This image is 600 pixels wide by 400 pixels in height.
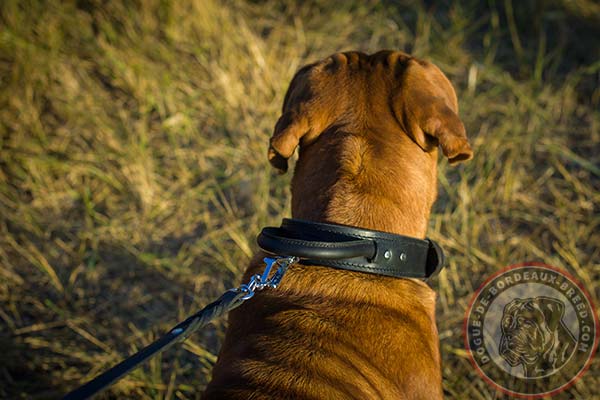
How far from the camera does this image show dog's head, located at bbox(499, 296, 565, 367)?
3070 millimetres

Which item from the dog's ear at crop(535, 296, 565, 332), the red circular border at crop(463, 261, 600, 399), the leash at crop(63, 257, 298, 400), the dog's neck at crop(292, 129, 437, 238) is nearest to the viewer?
the leash at crop(63, 257, 298, 400)

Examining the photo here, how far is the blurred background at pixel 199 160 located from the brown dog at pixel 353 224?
1.22 m

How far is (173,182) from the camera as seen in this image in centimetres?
426

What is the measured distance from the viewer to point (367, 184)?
→ 2168 mm

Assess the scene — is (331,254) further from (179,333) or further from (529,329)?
(529,329)

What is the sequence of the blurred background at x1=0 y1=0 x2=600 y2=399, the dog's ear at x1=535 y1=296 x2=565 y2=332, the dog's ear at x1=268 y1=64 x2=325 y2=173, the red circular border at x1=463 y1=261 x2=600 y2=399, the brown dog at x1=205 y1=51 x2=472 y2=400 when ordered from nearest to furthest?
1. the brown dog at x1=205 y1=51 x2=472 y2=400
2. the dog's ear at x1=268 y1=64 x2=325 y2=173
3. the red circular border at x1=463 y1=261 x2=600 y2=399
4. the dog's ear at x1=535 y1=296 x2=565 y2=332
5. the blurred background at x1=0 y1=0 x2=600 y2=399

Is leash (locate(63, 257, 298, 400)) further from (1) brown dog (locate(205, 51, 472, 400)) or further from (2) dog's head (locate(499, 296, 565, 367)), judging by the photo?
(2) dog's head (locate(499, 296, 565, 367))

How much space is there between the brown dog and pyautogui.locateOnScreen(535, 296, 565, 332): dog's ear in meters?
1.26

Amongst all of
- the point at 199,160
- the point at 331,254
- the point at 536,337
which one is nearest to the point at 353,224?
the point at 331,254

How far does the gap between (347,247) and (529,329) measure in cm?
176

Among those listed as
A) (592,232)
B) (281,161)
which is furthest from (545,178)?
(281,161)

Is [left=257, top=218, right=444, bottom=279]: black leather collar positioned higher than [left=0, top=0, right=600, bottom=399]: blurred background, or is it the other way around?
[left=0, top=0, right=600, bottom=399]: blurred background

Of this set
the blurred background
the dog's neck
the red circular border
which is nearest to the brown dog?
the dog's neck

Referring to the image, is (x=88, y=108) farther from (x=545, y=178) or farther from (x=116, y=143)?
(x=545, y=178)
